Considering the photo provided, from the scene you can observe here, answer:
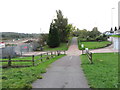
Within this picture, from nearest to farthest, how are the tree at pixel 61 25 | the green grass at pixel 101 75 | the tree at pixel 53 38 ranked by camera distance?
the green grass at pixel 101 75, the tree at pixel 53 38, the tree at pixel 61 25

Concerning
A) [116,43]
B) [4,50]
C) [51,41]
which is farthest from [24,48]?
[116,43]

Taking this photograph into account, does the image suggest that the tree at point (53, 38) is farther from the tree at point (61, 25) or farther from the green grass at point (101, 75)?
the green grass at point (101, 75)

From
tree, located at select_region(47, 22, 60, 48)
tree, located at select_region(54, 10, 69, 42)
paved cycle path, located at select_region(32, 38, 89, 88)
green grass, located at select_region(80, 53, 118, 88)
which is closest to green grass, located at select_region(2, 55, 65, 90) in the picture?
paved cycle path, located at select_region(32, 38, 89, 88)

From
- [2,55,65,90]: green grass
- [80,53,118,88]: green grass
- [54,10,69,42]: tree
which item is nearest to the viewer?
[2,55,65,90]: green grass

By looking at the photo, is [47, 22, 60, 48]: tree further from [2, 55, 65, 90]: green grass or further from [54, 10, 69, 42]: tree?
[2, 55, 65, 90]: green grass

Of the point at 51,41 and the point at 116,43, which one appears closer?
the point at 116,43

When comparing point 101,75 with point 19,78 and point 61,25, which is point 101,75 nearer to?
point 19,78

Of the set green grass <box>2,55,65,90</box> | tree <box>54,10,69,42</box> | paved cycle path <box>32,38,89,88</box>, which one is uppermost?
tree <box>54,10,69,42</box>

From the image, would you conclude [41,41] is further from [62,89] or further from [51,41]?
[62,89]

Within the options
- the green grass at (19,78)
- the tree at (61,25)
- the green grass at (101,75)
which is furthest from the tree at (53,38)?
the green grass at (19,78)

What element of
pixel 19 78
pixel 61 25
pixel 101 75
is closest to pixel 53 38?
pixel 61 25

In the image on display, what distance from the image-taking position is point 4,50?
998 inches

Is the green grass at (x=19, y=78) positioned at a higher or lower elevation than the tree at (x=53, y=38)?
lower

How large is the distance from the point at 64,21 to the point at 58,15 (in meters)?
2.80
